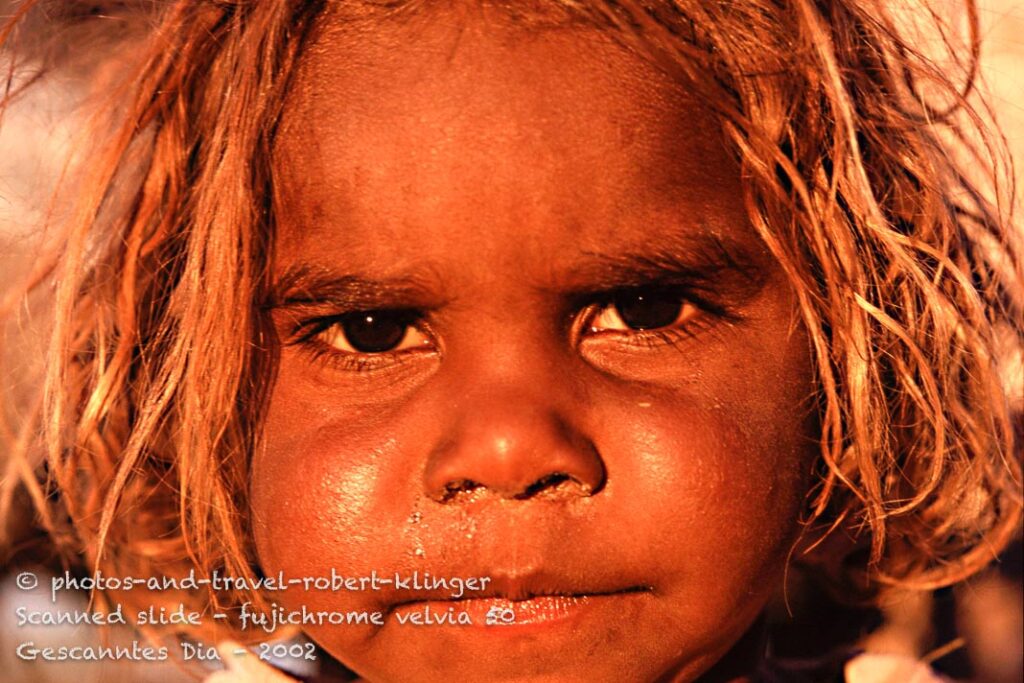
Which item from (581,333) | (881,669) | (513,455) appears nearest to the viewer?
(513,455)

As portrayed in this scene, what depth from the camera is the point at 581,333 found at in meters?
1.29

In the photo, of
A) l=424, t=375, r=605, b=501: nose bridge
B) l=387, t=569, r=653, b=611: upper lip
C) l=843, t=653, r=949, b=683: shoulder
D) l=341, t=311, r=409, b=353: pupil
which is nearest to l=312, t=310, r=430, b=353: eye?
l=341, t=311, r=409, b=353: pupil

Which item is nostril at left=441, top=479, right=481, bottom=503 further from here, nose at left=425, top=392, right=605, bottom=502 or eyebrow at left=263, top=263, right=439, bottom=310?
eyebrow at left=263, top=263, right=439, bottom=310

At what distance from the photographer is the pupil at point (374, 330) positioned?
1.33 metres

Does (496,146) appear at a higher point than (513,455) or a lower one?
higher

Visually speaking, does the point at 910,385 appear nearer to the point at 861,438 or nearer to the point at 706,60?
the point at 861,438

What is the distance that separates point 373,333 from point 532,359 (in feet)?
0.65

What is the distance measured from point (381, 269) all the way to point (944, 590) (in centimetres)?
120

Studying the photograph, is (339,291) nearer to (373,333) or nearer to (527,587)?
(373,333)

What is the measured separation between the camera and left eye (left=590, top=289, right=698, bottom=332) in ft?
4.28

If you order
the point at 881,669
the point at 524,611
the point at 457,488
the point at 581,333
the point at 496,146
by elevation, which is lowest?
the point at 881,669

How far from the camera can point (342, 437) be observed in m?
1.30

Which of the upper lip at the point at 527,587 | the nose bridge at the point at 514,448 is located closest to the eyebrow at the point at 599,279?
the nose bridge at the point at 514,448

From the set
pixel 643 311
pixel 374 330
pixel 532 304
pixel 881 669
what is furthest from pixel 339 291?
pixel 881 669
